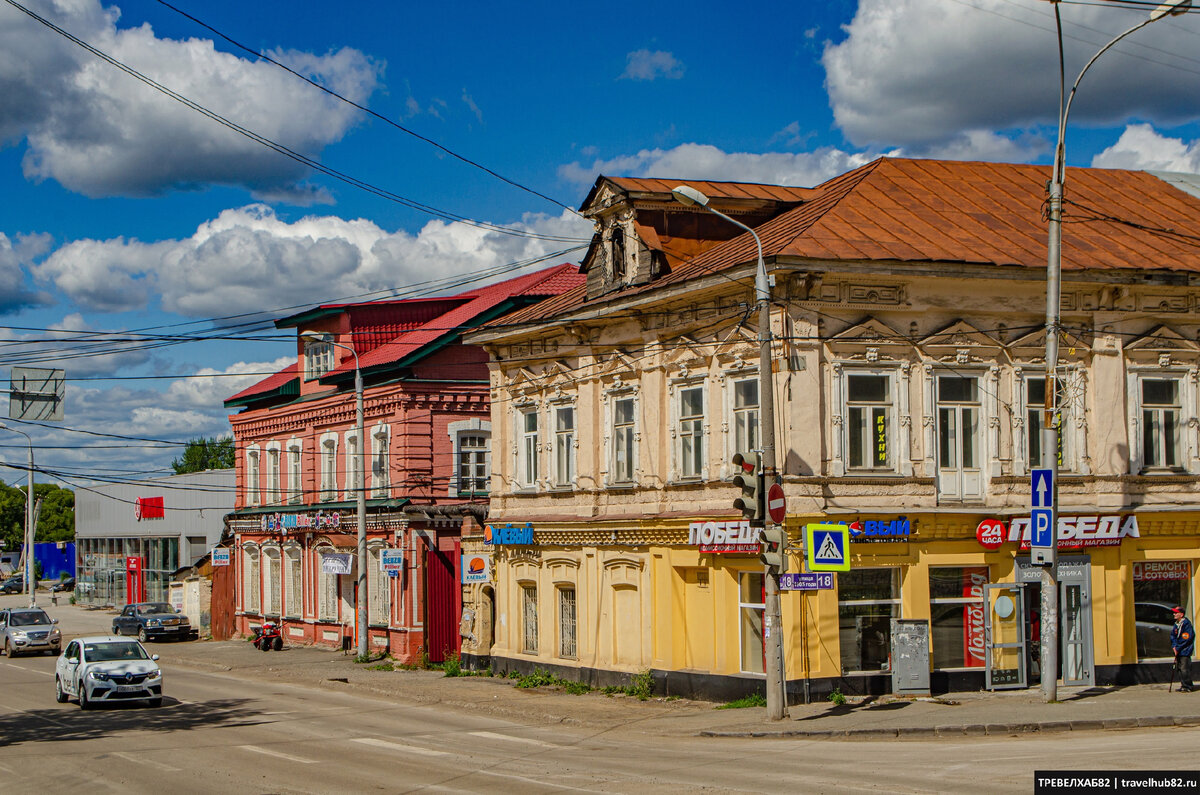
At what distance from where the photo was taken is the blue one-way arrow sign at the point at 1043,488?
20391mm

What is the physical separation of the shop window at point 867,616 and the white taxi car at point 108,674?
1408cm

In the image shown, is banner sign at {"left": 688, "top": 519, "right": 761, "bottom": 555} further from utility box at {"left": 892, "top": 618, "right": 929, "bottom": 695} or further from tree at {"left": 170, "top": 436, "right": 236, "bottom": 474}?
tree at {"left": 170, "top": 436, "right": 236, "bottom": 474}


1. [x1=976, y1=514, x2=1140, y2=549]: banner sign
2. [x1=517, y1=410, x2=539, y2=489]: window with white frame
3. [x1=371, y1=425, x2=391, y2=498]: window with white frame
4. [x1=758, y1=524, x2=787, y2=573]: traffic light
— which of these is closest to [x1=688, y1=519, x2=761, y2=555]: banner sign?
[x1=758, y1=524, x2=787, y2=573]: traffic light

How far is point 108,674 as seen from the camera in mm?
25406

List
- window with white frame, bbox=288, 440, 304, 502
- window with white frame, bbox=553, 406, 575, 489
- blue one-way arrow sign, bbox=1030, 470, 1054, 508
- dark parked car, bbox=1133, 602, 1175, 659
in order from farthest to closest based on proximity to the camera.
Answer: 1. window with white frame, bbox=288, 440, 304, 502
2. window with white frame, bbox=553, 406, 575, 489
3. dark parked car, bbox=1133, 602, 1175, 659
4. blue one-way arrow sign, bbox=1030, 470, 1054, 508

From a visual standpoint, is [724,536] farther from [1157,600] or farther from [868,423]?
[1157,600]

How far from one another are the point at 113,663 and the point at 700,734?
13081mm

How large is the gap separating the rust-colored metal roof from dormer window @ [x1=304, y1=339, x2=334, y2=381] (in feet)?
48.4

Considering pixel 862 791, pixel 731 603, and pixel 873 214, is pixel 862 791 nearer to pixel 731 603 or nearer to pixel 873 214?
pixel 731 603

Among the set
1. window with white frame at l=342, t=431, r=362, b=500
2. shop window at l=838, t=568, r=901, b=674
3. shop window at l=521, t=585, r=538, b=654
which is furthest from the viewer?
window with white frame at l=342, t=431, r=362, b=500

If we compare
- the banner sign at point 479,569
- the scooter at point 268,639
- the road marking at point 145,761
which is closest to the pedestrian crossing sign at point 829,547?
the road marking at point 145,761

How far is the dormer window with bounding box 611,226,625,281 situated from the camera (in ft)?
91.9

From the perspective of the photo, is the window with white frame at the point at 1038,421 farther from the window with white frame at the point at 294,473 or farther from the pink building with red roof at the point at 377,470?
the window with white frame at the point at 294,473

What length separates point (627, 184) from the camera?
27.8 m
